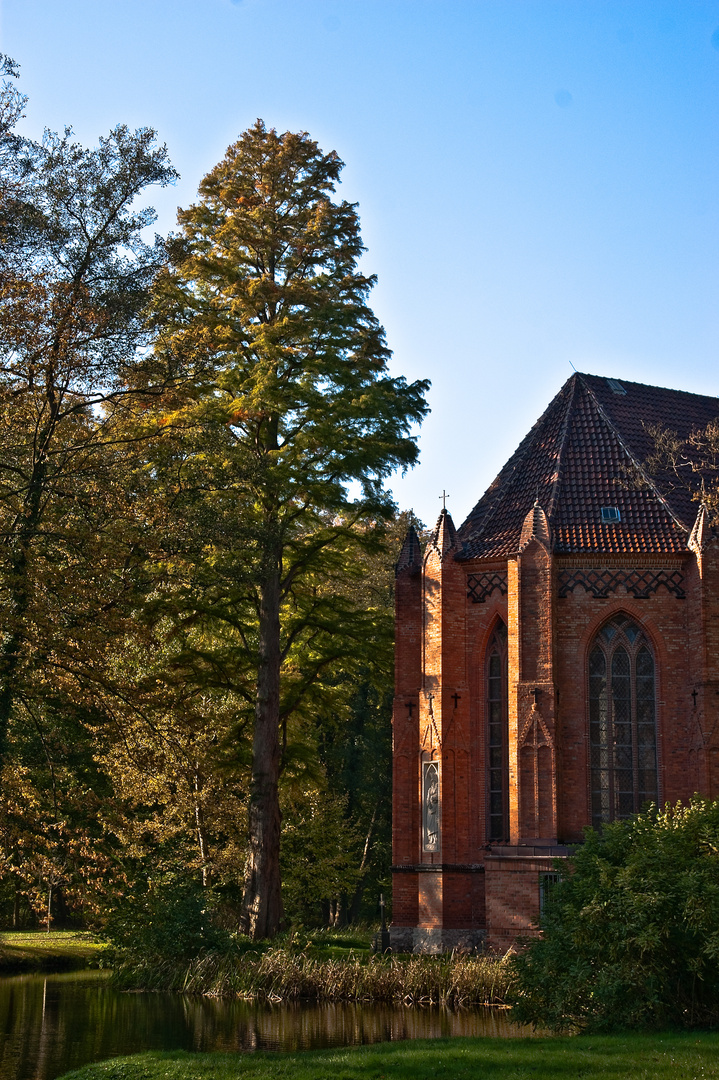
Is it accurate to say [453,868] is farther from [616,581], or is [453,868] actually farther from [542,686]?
[616,581]

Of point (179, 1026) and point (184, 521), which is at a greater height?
point (184, 521)

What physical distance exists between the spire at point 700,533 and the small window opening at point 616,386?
616 cm

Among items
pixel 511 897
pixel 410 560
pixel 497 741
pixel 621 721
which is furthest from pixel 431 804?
pixel 410 560

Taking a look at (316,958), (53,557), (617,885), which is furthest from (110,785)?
(617,885)

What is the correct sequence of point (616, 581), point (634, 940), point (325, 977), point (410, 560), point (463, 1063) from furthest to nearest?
1. point (410, 560)
2. point (616, 581)
3. point (325, 977)
4. point (634, 940)
5. point (463, 1063)

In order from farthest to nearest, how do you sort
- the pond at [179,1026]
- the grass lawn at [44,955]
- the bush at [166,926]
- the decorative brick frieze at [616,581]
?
the grass lawn at [44,955] → the decorative brick frieze at [616,581] → the bush at [166,926] → the pond at [179,1026]

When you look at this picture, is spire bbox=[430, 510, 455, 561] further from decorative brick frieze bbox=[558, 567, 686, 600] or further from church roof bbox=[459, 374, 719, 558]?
decorative brick frieze bbox=[558, 567, 686, 600]

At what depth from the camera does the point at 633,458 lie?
2852 centimetres

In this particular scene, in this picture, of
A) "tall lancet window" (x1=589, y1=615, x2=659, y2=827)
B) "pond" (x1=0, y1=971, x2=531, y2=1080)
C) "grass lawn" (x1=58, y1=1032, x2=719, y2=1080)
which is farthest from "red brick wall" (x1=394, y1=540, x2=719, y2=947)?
"grass lawn" (x1=58, y1=1032, x2=719, y2=1080)

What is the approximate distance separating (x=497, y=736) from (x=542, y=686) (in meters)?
2.43

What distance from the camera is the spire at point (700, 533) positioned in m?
25.9

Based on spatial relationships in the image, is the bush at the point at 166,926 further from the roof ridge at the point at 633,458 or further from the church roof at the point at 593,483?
the roof ridge at the point at 633,458

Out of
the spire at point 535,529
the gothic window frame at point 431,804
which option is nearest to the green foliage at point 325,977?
the gothic window frame at point 431,804

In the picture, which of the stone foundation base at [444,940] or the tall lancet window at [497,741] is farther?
the tall lancet window at [497,741]
